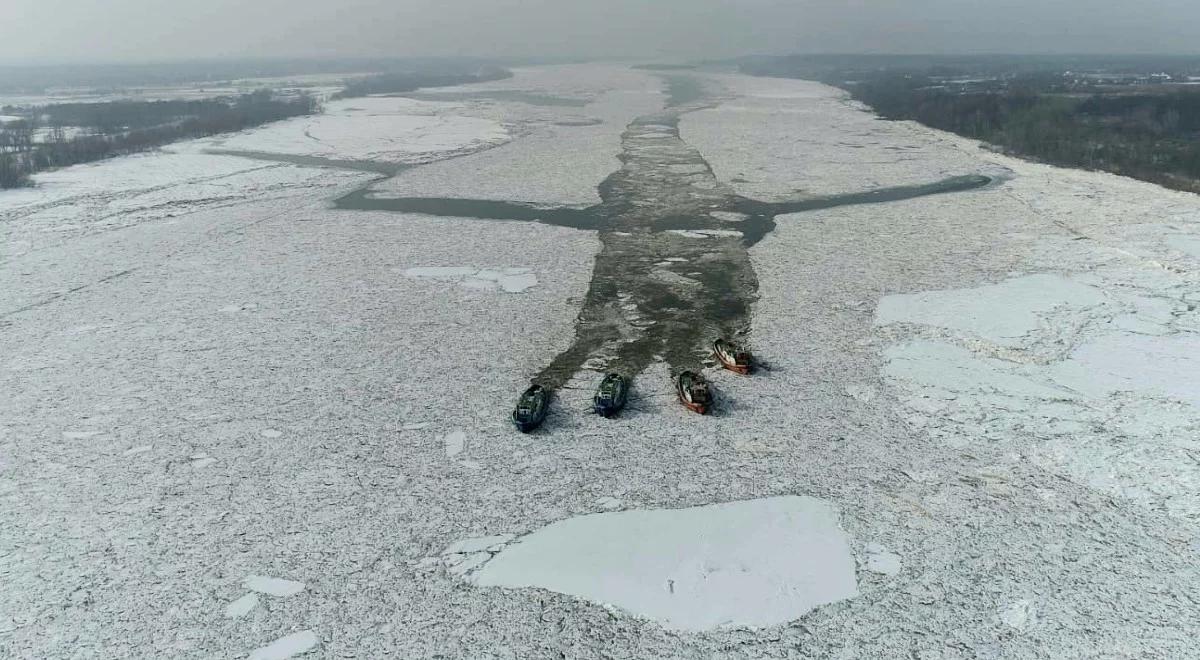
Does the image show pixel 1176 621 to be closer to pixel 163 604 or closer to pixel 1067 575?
pixel 1067 575

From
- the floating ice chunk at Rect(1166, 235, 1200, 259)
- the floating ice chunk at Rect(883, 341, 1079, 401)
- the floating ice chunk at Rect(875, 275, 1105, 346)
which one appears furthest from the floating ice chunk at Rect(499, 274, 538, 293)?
the floating ice chunk at Rect(1166, 235, 1200, 259)

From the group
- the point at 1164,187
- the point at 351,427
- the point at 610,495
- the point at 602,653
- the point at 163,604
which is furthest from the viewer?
the point at 1164,187

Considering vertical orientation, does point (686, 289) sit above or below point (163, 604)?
above

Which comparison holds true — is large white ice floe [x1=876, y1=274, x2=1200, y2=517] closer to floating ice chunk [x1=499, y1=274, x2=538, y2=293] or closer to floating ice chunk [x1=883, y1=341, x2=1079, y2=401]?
floating ice chunk [x1=883, y1=341, x2=1079, y2=401]

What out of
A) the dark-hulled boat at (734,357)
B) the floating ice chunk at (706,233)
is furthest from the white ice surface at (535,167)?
the dark-hulled boat at (734,357)

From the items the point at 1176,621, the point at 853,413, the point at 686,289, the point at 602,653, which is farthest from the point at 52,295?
the point at 1176,621

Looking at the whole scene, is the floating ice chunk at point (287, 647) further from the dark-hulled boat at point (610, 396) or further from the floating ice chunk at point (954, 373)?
the floating ice chunk at point (954, 373)

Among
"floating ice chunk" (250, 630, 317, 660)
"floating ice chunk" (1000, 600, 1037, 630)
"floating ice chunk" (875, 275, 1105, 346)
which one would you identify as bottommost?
"floating ice chunk" (1000, 600, 1037, 630)
